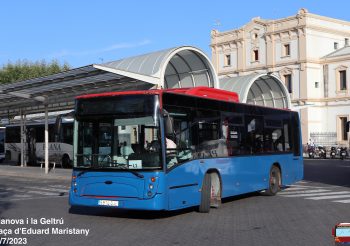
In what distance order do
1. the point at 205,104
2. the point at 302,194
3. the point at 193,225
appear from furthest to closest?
the point at 302,194
the point at 205,104
the point at 193,225

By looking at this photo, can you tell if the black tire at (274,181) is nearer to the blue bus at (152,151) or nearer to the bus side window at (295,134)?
the bus side window at (295,134)

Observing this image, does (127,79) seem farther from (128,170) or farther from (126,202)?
(126,202)

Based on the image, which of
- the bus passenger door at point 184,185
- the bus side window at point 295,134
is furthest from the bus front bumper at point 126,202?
the bus side window at point 295,134

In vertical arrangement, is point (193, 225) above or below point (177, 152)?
below

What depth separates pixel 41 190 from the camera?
1931cm

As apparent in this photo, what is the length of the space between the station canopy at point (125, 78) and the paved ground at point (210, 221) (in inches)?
253

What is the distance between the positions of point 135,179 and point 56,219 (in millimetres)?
2097

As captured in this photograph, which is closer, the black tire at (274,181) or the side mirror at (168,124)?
the side mirror at (168,124)

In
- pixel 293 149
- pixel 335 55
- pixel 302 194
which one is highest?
pixel 335 55

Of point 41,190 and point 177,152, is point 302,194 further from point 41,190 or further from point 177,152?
point 41,190

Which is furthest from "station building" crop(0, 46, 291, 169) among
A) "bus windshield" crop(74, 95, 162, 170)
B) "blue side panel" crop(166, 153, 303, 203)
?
"bus windshield" crop(74, 95, 162, 170)

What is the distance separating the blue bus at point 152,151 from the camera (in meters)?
11.0

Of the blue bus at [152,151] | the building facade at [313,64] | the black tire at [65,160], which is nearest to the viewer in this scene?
the blue bus at [152,151]

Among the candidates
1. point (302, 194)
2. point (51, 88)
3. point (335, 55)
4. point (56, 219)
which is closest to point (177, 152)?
point (56, 219)
